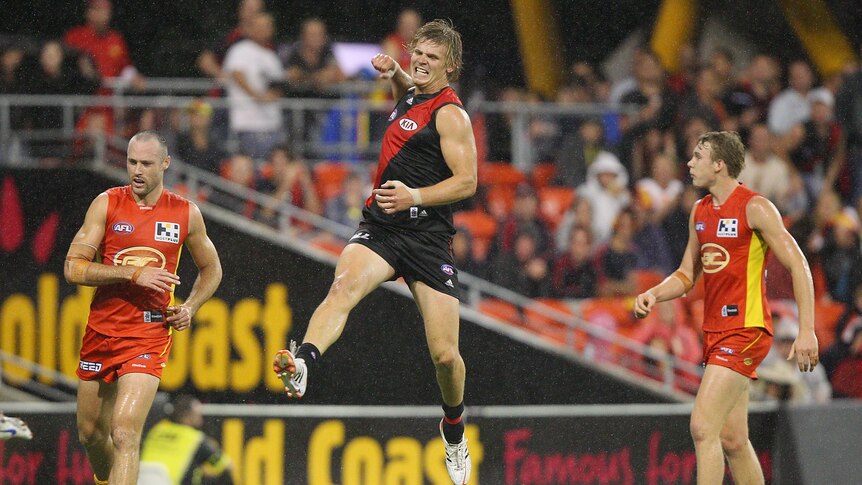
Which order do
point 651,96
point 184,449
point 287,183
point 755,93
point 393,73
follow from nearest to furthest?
1. point 393,73
2. point 184,449
3. point 287,183
4. point 651,96
5. point 755,93

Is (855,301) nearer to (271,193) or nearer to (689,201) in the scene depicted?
(689,201)

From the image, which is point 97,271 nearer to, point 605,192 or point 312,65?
point 312,65

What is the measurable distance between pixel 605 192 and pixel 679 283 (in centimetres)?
661

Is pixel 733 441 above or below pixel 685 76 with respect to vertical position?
below

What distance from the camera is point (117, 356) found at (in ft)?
25.6

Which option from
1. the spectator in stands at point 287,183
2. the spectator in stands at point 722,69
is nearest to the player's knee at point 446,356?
the spectator in stands at point 287,183

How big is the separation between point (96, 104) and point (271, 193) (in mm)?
2053

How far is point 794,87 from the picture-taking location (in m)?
16.6

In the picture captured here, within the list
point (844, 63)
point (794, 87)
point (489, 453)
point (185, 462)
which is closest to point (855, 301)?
point (794, 87)

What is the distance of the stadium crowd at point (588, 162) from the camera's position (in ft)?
45.1

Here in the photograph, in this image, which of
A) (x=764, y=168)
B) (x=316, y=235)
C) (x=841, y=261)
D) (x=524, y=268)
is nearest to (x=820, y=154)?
(x=764, y=168)

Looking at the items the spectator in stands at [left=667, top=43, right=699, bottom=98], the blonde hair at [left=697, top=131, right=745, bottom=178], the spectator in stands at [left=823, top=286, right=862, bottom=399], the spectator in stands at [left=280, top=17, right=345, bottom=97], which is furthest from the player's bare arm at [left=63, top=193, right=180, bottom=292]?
the spectator in stands at [left=667, top=43, right=699, bottom=98]

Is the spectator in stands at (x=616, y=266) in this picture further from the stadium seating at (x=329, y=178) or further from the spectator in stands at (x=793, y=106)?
the spectator in stands at (x=793, y=106)

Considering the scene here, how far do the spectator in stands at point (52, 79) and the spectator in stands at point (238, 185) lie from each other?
1655mm
